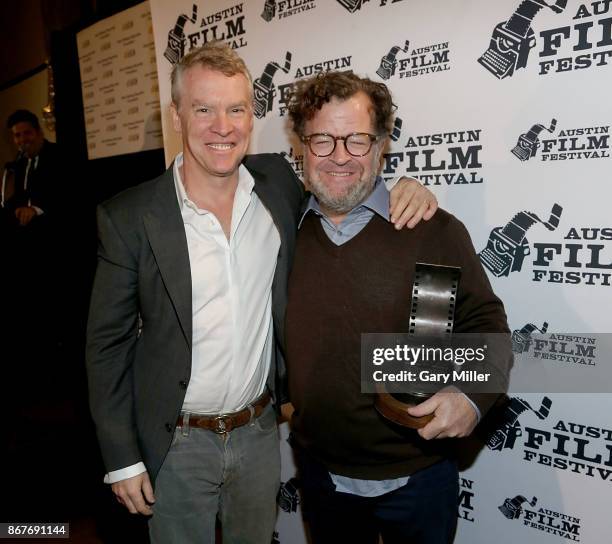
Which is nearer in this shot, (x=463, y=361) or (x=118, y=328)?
(x=463, y=361)

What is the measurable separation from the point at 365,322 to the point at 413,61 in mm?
1127

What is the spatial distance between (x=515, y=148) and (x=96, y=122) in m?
4.32

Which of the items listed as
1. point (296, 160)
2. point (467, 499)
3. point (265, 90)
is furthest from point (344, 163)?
point (467, 499)

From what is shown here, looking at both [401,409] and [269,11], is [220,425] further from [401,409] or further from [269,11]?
[269,11]

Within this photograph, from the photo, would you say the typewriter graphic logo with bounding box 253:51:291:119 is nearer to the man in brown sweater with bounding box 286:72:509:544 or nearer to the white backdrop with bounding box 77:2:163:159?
the man in brown sweater with bounding box 286:72:509:544

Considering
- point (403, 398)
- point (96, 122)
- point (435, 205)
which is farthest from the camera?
point (96, 122)

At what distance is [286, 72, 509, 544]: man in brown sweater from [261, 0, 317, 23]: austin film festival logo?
69 centimetres

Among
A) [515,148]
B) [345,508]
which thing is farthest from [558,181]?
[345,508]

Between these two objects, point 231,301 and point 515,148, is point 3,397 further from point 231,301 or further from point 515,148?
point 515,148

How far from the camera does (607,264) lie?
1.72 meters

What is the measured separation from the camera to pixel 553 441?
6.26 feet

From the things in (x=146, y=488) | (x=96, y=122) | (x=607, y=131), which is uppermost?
(x=96, y=122)

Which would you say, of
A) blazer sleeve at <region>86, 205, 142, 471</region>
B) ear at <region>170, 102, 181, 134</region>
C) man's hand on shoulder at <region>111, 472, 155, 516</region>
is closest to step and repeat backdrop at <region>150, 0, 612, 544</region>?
ear at <region>170, 102, 181, 134</region>

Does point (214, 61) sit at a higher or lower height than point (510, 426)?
higher
